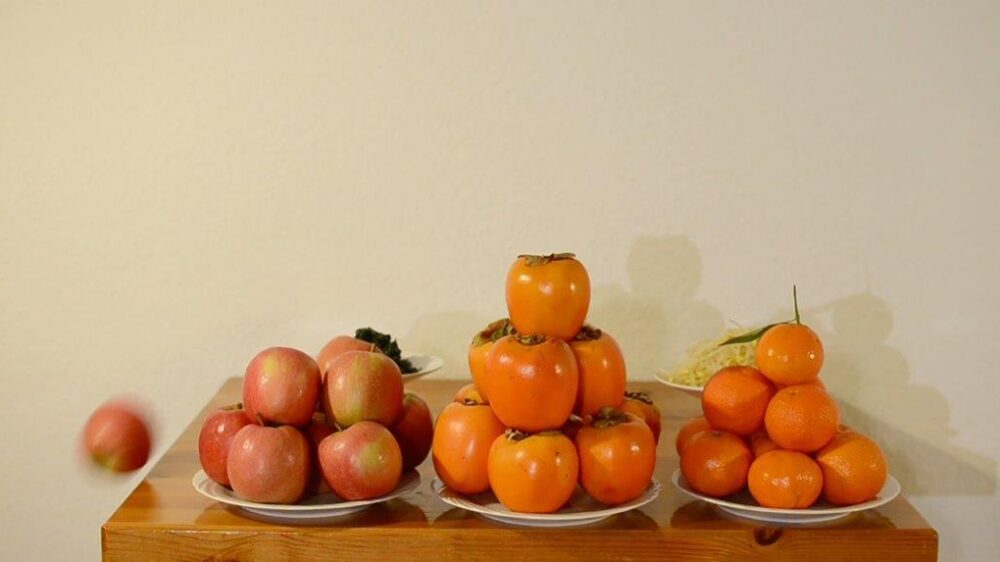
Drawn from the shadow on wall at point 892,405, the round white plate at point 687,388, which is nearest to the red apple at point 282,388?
the round white plate at point 687,388

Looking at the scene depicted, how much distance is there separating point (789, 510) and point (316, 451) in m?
0.47

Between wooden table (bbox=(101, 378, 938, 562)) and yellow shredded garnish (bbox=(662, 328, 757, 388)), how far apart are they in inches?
20.2

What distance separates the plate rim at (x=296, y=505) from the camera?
1.17m

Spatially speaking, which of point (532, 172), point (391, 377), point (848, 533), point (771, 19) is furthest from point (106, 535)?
point (771, 19)

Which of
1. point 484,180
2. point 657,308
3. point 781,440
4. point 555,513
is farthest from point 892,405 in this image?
point 555,513

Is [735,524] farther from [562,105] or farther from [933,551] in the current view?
[562,105]

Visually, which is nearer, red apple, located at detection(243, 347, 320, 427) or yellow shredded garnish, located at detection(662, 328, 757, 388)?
red apple, located at detection(243, 347, 320, 427)

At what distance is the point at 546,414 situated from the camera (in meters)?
1.14

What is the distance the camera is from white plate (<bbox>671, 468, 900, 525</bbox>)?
1.15 meters

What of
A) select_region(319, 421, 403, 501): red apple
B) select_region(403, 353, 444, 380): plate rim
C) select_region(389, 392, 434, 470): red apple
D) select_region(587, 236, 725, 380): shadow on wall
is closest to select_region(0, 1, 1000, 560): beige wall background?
select_region(587, 236, 725, 380): shadow on wall

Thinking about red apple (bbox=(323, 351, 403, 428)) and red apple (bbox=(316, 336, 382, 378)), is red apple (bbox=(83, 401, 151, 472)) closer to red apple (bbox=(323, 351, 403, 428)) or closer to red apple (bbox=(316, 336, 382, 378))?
red apple (bbox=(316, 336, 382, 378))

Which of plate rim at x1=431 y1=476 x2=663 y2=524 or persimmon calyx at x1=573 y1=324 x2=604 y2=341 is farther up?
persimmon calyx at x1=573 y1=324 x2=604 y2=341

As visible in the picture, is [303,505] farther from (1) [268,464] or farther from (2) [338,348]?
(2) [338,348]

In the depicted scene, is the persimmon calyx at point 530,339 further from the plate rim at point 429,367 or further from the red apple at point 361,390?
the plate rim at point 429,367
